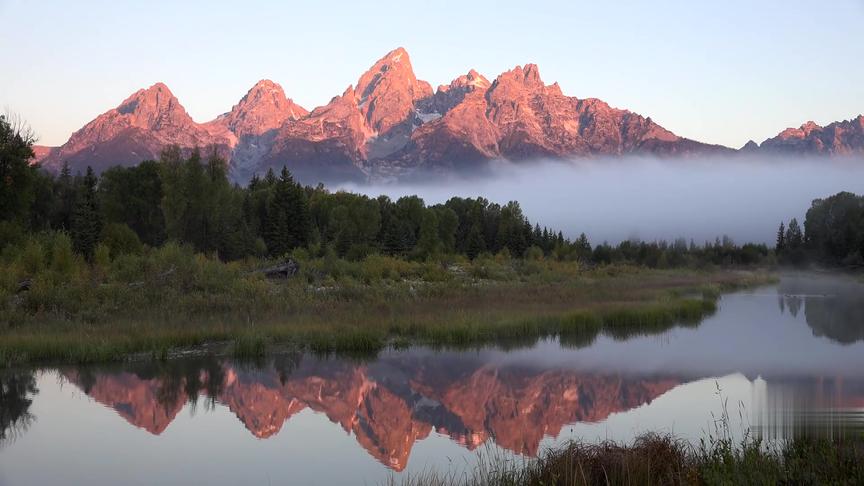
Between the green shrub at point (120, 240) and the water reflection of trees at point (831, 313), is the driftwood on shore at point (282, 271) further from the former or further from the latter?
the water reflection of trees at point (831, 313)

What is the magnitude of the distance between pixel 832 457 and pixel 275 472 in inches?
335

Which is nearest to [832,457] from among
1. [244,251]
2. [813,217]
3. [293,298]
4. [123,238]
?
[293,298]

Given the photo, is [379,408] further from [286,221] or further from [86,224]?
[286,221]

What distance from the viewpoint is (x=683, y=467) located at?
352 inches

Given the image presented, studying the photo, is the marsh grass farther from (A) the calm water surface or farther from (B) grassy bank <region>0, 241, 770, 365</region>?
(B) grassy bank <region>0, 241, 770, 365</region>

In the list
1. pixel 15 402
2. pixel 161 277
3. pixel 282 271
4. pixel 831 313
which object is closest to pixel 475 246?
pixel 831 313

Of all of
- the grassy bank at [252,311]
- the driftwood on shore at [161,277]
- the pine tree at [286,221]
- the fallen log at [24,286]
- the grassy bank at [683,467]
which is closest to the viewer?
the grassy bank at [683,467]

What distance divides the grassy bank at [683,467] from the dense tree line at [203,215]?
131 ft

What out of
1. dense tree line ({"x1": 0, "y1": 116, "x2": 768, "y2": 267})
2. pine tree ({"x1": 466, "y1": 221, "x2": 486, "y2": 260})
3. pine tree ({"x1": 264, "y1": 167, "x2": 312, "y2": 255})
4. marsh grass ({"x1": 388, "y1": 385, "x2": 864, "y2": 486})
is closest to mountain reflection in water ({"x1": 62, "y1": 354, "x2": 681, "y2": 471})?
marsh grass ({"x1": 388, "y1": 385, "x2": 864, "y2": 486})

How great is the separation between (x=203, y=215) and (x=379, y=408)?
4513 centimetres

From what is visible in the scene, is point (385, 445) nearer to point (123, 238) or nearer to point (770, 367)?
point (770, 367)

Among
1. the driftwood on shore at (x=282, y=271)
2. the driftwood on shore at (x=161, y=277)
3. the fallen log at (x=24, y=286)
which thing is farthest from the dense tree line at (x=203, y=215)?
the driftwood on shore at (x=161, y=277)

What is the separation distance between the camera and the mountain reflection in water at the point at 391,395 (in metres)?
14.6

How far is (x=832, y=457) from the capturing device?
26.1ft
